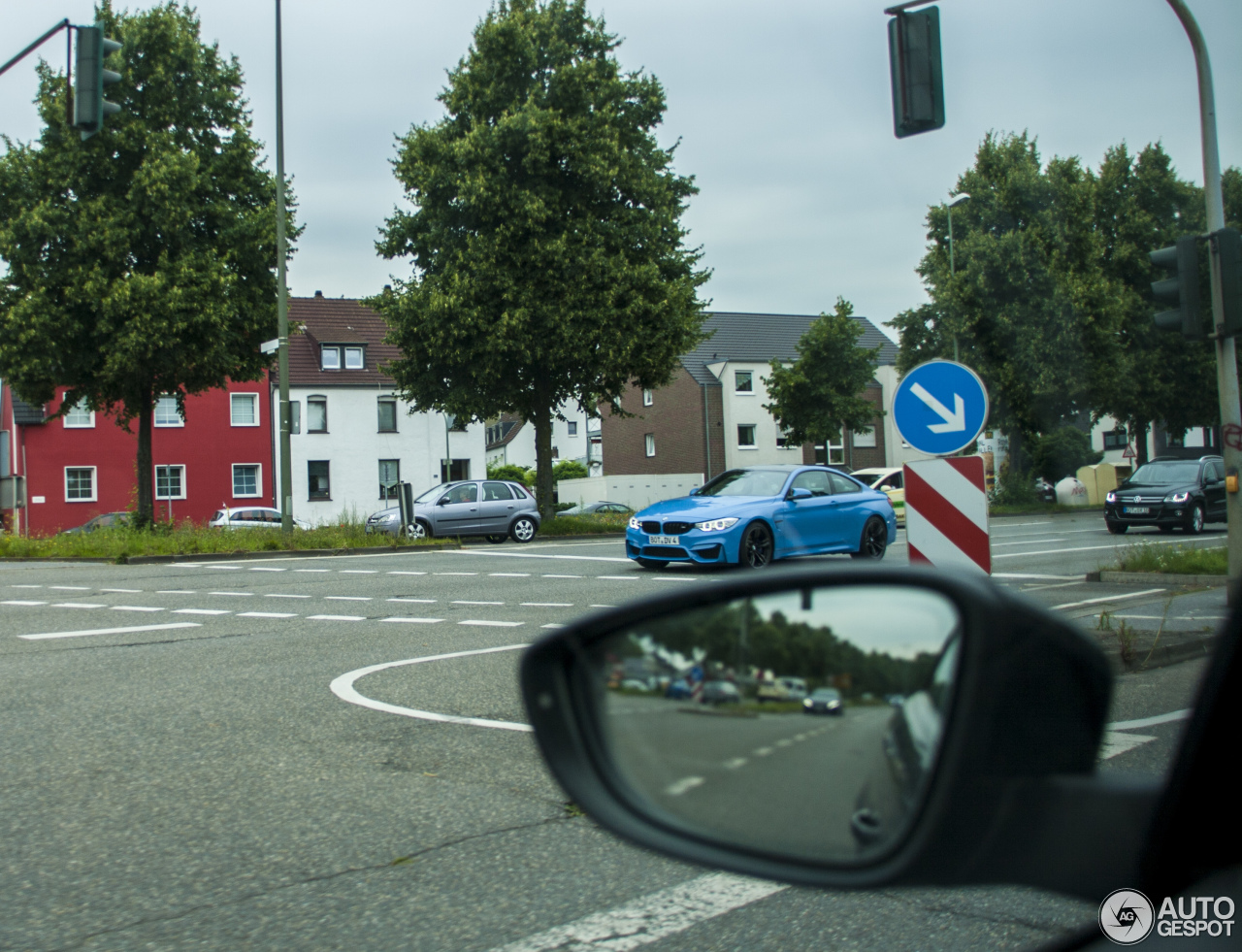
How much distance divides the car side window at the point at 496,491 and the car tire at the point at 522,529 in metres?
0.62

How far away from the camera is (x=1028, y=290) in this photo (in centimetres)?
3662

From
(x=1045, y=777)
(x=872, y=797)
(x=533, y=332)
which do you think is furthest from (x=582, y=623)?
(x=533, y=332)

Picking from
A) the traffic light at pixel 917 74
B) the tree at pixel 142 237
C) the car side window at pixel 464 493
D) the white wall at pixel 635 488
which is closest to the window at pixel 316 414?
the white wall at pixel 635 488

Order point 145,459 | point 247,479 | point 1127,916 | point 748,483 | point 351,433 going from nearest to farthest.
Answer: point 1127,916, point 748,483, point 145,459, point 247,479, point 351,433

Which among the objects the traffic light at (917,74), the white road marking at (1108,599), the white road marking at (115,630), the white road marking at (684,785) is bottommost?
the white road marking at (1108,599)

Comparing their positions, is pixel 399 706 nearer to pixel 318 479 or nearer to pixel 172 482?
pixel 172 482

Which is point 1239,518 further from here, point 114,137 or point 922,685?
point 114,137

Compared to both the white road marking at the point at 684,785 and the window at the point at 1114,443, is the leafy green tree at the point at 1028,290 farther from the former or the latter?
the white road marking at the point at 684,785

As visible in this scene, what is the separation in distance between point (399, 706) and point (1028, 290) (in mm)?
34063

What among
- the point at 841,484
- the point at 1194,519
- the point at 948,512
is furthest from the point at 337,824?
the point at 1194,519

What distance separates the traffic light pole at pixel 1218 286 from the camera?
8602 mm

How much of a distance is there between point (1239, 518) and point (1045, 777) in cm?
1114

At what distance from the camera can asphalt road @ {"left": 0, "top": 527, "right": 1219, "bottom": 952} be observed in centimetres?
314

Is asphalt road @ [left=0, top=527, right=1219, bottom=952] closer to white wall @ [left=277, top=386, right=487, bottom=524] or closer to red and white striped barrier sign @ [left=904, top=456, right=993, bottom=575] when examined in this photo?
red and white striped barrier sign @ [left=904, top=456, right=993, bottom=575]
